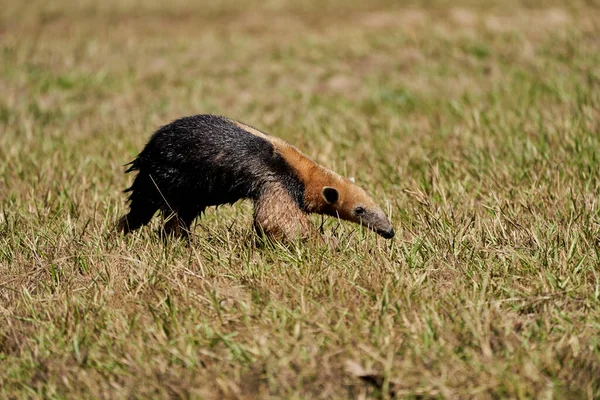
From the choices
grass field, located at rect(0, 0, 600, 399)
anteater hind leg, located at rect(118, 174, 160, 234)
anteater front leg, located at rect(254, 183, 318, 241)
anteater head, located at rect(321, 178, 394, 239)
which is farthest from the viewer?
anteater hind leg, located at rect(118, 174, 160, 234)

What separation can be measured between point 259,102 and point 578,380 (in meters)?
7.30

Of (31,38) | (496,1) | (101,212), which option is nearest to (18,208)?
(101,212)

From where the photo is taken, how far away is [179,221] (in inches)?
219

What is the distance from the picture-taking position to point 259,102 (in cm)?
1028

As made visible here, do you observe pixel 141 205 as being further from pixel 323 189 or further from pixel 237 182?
pixel 323 189

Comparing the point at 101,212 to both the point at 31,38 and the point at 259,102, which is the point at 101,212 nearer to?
the point at 259,102

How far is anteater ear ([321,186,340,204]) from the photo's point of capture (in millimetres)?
5527

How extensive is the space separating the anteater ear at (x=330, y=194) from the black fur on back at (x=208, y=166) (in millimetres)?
168

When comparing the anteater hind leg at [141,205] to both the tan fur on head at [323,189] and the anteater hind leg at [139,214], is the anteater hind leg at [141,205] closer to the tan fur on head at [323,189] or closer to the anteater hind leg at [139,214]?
the anteater hind leg at [139,214]

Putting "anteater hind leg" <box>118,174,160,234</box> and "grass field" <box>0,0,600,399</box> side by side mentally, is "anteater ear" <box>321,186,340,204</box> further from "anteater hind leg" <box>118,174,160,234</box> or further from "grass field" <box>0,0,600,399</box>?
"anteater hind leg" <box>118,174,160,234</box>

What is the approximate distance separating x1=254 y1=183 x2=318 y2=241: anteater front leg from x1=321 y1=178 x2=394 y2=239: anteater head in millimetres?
261

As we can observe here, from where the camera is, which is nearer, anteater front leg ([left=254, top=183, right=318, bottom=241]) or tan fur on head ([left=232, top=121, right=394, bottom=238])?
anteater front leg ([left=254, top=183, right=318, bottom=241])

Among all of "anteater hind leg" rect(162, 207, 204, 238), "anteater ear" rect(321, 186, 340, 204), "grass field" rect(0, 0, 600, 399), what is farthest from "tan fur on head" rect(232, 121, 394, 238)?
"anteater hind leg" rect(162, 207, 204, 238)

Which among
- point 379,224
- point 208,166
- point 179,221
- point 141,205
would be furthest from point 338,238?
point 141,205
